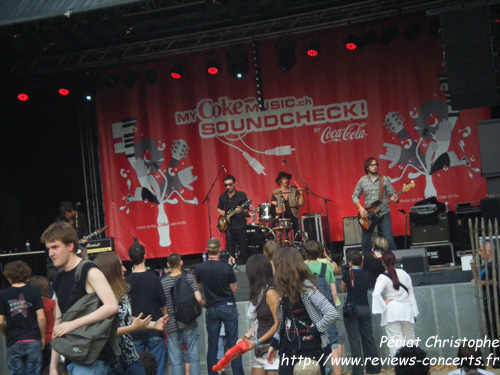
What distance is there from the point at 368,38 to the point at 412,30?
812 millimetres

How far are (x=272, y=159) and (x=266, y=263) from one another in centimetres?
850

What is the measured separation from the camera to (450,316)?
28.9 feet

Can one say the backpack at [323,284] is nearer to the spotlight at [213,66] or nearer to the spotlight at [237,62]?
the spotlight at [237,62]

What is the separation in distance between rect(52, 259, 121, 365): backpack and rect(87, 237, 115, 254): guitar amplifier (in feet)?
30.5

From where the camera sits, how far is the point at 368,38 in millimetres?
12945

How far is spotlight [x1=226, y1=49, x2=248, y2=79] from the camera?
13.6 m

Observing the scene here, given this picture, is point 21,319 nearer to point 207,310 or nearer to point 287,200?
point 207,310

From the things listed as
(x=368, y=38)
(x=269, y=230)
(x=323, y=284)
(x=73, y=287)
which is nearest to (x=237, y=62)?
(x=368, y=38)

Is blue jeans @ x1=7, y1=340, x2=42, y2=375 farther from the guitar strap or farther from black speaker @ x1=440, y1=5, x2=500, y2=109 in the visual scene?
black speaker @ x1=440, y1=5, x2=500, y2=109

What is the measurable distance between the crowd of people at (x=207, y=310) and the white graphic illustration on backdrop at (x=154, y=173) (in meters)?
6.52

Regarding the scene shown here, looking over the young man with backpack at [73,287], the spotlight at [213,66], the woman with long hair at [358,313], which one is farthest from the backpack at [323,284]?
the spotlight at [213,66]

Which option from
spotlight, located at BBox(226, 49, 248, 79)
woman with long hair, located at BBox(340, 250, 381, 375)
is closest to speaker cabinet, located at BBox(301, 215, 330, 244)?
spotlight, located at BBox(226, 49, 248, 79)

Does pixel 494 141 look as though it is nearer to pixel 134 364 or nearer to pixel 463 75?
pixel 463 75

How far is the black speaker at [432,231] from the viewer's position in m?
12.0
